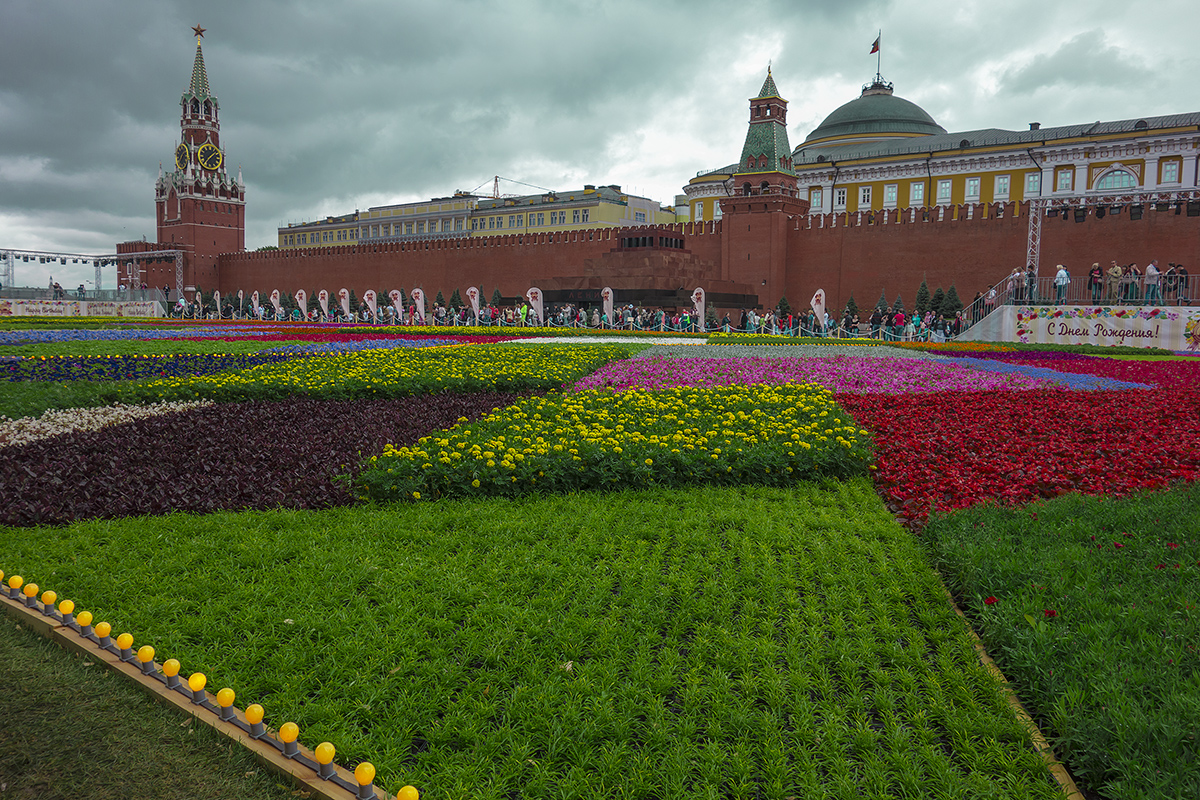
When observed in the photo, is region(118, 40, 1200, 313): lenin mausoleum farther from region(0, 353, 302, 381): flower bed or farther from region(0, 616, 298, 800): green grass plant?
region(0, 616, 298, 800): green grass plant

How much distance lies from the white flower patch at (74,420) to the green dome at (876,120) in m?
51.2

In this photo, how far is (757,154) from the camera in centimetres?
3606

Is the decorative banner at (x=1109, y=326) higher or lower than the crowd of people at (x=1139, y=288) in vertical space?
lower

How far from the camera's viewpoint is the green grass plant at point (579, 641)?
8.02ft

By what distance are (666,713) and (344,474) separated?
3317mm

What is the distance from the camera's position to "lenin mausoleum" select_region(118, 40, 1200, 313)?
29750mm

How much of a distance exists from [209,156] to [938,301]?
59.2 m

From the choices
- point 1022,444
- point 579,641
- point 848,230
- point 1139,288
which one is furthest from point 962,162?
point 579,641

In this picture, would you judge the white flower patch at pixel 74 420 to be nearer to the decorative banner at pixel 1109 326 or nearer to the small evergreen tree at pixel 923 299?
the decorative banner at pixel 1109 326

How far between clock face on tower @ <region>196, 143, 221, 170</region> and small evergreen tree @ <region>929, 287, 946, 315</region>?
2307 inches

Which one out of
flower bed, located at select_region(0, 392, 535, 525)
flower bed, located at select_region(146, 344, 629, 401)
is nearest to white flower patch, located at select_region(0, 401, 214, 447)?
flower bed, located at select_region(0, 392, 535, 525)

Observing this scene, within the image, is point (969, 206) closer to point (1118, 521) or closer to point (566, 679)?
point (1118, 521)

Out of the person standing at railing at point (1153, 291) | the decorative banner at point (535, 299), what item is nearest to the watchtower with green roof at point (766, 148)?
the decorative banner at point (535, 299)

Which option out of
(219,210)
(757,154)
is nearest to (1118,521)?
(757,154)
